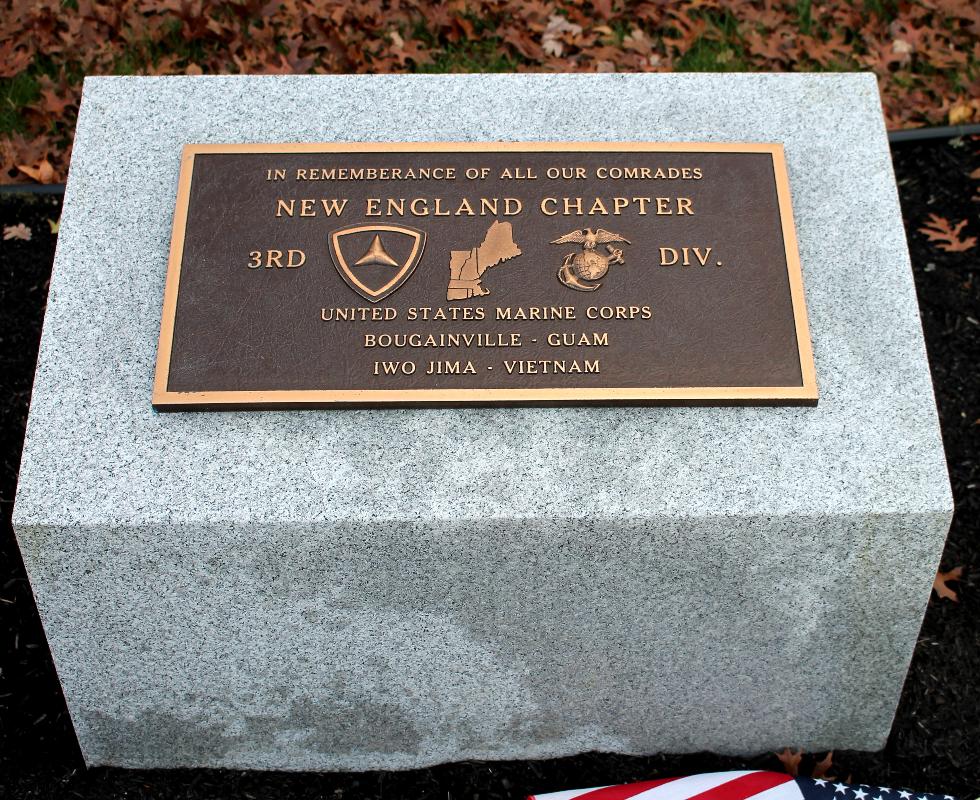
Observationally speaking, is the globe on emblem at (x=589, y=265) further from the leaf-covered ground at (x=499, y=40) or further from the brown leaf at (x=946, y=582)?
the leaf-covered ground at (x=499, y=40)

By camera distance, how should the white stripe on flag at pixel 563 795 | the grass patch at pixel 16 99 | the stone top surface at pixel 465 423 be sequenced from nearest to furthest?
the stone top surface at pixel 465 423
the white stripe on flag at pixel 563 795
the grass patch at pixel 16 99

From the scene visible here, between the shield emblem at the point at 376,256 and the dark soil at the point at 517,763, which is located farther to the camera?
the dark soil at the point at 517,763

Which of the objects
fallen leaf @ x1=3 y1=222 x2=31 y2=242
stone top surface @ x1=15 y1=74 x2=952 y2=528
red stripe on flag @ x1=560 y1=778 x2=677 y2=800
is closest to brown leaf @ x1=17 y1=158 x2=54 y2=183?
fallen leaf @ x1=3 y1=222 x2=31 y2=242

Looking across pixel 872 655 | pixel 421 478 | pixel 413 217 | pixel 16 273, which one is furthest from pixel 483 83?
pixel 16 273

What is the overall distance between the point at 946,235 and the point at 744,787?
290 cm

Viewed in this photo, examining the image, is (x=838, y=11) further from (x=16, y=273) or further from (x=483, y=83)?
(x=16, y=273)

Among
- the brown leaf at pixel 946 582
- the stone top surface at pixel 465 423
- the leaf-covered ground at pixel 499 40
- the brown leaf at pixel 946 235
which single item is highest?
the leaf-covered ground at pixel 499 40

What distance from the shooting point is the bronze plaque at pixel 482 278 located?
112 inches

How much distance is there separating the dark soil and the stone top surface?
101 centimetres

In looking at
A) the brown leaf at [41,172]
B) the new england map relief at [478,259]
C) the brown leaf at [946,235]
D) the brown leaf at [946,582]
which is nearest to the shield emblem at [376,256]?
the new england map relief at [478,259]

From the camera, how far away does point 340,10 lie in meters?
5.42

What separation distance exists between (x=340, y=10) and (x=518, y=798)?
4027 mm

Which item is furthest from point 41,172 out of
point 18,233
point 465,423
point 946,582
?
point 946,582

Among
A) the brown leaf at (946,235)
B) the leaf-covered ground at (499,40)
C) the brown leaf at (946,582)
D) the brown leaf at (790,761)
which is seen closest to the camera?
the brown leaf at (790,761)
